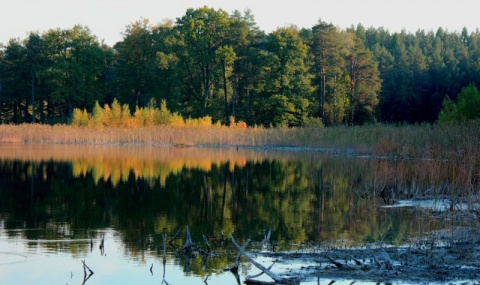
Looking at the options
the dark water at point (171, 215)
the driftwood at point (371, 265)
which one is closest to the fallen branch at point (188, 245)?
the dark water at point (171, 215)

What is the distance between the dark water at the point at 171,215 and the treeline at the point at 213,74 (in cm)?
3352

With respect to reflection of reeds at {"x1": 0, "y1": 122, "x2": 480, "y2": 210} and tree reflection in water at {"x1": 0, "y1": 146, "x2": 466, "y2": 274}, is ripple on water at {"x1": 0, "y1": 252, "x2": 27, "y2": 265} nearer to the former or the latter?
tree reflection in water at {"x1": 0, "y1": 146, "x2": 466, "y2": 274}

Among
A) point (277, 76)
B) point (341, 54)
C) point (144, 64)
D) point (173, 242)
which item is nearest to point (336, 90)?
point (341, 54)

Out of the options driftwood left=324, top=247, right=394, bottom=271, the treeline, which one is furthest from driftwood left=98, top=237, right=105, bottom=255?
the treeline

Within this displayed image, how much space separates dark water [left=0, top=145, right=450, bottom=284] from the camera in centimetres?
1027

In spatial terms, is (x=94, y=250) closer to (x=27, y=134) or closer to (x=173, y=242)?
(x=173, y=242)

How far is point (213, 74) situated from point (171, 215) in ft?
163

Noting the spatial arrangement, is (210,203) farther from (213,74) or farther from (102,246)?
(213,74)

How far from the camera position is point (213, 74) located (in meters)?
64.8

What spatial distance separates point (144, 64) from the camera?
6725cm

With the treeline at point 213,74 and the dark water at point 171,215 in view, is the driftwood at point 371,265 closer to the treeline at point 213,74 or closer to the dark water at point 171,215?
the dark water at point 171,215

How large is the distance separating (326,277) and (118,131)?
43410 mm

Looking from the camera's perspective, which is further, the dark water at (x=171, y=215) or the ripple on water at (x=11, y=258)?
the ripple on water at (x=11, y=258)

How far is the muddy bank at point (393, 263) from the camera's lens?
8.82 metres
